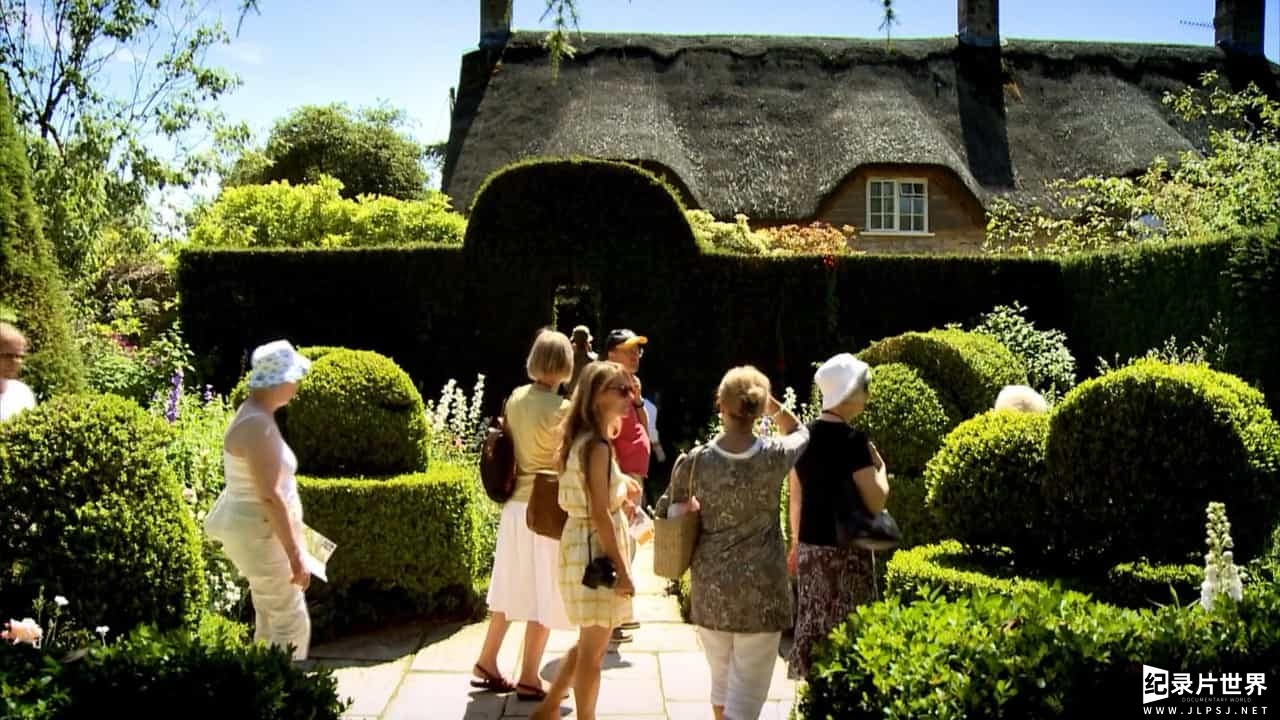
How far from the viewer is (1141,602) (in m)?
4.74

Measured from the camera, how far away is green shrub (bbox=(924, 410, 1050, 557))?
5.34 metres

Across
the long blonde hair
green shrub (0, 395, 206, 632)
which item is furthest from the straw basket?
green shrub (0, 395, 206, 632)

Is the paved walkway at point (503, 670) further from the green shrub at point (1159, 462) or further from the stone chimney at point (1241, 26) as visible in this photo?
the stone chimney at point (1241, 26)

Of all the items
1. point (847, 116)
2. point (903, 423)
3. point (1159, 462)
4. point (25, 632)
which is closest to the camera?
point (25, 632)

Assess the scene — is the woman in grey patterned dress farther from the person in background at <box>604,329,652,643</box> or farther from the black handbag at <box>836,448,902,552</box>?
the person in background at <box>604,329,652,643</box>

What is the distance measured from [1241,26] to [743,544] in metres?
27.3

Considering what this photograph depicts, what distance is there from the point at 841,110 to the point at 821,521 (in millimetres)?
19030

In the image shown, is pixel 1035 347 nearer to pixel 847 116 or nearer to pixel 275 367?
pixel 275 367

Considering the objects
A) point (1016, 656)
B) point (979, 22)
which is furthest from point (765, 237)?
point (1016, 656)

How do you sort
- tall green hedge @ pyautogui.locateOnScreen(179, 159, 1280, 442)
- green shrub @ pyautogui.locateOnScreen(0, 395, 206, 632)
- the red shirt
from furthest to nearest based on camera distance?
tall green hedge @ pyautogui.locateOnScreen(179, 159, 1280, 442), the red shirt, green shrub @ pyautogui.locateOnScreen(0, 395, 206, 632)

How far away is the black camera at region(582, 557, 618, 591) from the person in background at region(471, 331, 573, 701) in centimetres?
51

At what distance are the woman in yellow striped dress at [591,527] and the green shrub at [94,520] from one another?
1.64 meters

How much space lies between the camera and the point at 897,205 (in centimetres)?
2131

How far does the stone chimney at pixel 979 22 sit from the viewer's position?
960 inches
